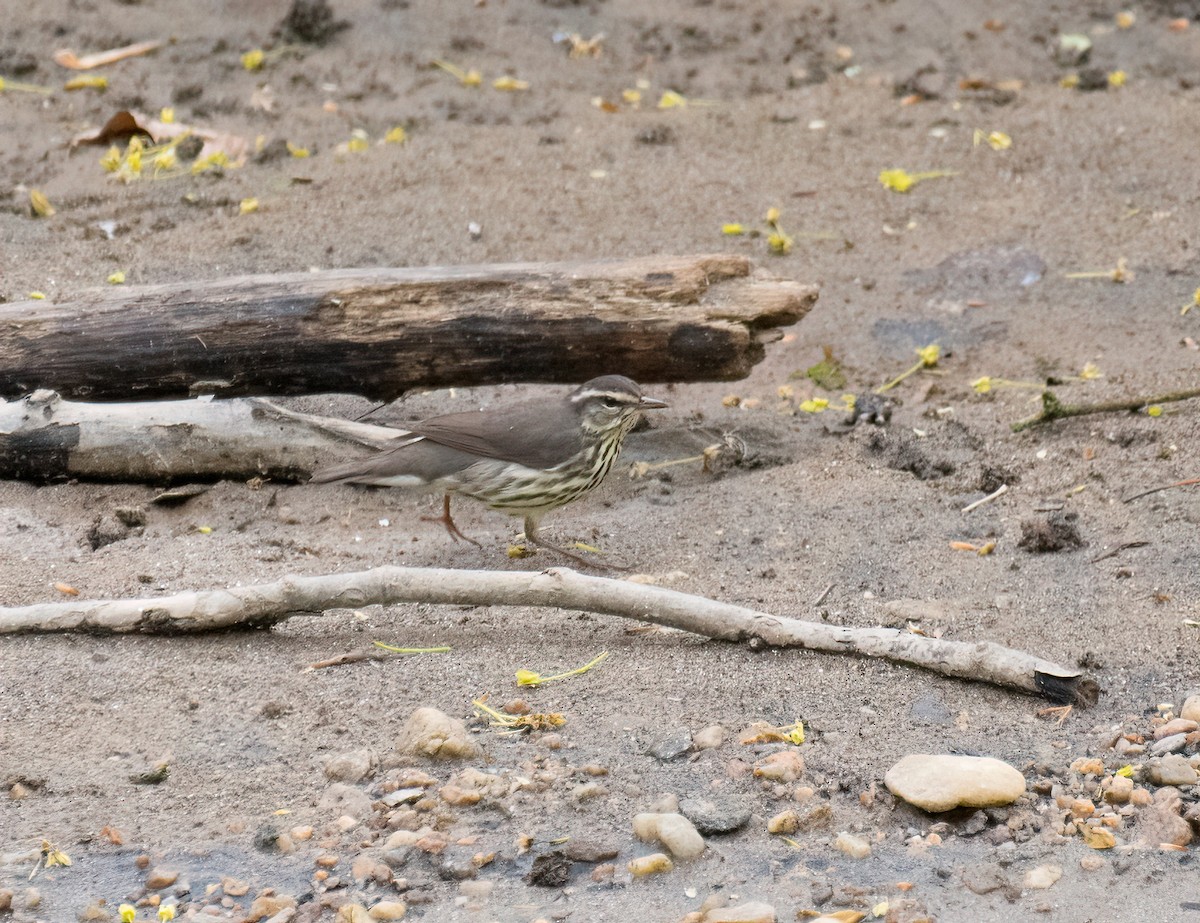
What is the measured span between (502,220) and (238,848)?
19.2 feet

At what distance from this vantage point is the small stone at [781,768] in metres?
4.06

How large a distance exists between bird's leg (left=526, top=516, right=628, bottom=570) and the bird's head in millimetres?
525

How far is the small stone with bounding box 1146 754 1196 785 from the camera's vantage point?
3941 mm

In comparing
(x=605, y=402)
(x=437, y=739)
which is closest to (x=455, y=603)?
(x=437, y=739)

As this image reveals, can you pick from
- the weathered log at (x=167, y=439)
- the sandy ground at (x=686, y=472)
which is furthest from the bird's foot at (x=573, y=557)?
the weathered log at (x=167, y=439)

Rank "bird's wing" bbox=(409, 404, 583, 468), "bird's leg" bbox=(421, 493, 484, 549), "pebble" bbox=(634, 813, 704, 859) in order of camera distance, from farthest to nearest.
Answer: "bird's leg" bbox=(421, 493, 484, 549) < "bird's wing" bbox=(409, 404, 583, 468) < "pebble" bbox=(634, 813, 704, 859)

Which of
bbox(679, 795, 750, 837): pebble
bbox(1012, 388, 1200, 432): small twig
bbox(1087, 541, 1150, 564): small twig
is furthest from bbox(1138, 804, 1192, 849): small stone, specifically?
bbox(1012, 388, 1200, 432): small twig

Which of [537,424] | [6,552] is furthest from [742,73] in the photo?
[6,552]

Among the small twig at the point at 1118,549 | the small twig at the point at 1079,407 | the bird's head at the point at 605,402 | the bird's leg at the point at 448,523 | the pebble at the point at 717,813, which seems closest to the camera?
the pebble at the point at 717,813

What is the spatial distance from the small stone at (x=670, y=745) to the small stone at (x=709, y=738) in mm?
25

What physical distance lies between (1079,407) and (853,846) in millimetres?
3763

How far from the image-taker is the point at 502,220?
8984 millimetres

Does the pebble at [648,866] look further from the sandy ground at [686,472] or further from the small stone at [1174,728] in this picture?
the small stone at [1174,728]

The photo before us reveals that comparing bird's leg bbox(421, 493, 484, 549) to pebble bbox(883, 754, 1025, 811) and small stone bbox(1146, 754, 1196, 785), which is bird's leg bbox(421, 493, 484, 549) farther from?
small stone bbox(1146, 754, 1196, 785)
